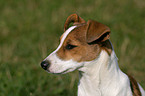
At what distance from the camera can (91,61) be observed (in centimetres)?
315

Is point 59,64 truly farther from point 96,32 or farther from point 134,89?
point 134,89

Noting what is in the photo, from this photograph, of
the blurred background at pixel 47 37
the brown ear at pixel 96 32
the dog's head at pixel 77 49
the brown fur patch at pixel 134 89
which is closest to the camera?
the brown ear at pixel 96 32

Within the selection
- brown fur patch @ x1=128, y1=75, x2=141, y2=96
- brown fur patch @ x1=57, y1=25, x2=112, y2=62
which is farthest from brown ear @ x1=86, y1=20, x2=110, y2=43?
brown fur patch @ x1=128, y1=75, x2=141, y2=96

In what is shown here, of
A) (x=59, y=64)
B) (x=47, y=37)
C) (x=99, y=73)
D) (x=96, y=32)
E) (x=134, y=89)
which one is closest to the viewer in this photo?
(x=96, y=32)

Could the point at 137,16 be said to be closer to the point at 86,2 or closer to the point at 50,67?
the point at 86,2

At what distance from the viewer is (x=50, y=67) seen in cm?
307

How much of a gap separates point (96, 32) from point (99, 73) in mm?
604

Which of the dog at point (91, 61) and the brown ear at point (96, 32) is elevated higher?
the brown ear at point (96, 32)

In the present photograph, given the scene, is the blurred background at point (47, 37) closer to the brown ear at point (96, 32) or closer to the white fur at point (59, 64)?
the white fur at point (59, 64)

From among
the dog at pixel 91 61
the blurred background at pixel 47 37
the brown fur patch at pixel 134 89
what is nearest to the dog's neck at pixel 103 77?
the dog at pixel 91 61

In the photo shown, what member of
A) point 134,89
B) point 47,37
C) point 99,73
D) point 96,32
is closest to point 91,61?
point 99,73

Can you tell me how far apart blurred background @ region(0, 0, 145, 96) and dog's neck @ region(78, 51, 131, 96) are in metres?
0.87

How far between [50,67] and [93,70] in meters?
0.60

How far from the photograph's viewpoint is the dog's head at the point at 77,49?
3.05 metres
